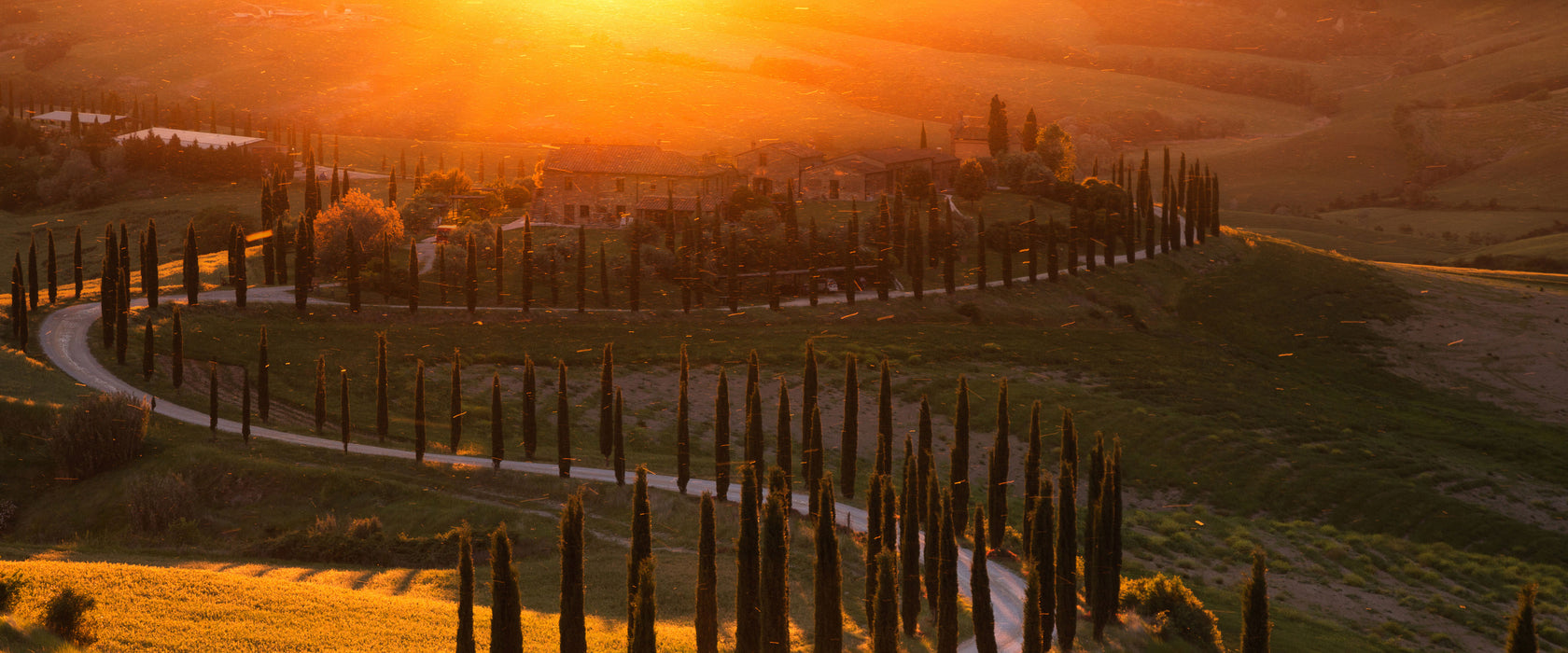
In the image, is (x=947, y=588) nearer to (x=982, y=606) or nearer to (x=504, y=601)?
(x=982, y=606)

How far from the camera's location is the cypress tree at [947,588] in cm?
3534

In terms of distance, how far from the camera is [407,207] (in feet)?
390

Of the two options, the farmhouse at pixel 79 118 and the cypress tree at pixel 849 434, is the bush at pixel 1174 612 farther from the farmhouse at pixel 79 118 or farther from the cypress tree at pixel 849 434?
the farmhouse at pixel 79 118

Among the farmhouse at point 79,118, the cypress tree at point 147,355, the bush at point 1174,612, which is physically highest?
the farmhouse at point 79,118

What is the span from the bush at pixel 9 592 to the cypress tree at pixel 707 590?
1851 cm

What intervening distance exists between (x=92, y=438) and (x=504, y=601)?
121 feet

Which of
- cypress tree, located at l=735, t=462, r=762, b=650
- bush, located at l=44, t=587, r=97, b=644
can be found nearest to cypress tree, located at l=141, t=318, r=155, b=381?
bush, located at l=44, t=587, r=97, b=644

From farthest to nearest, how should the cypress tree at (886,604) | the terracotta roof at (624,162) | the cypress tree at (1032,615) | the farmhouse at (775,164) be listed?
1. the farmhouse at (775,164)
2. the terracotta roof at (624,162)
3. the cypress tree at (1032,615)
4. the cypress tree at (886,604)

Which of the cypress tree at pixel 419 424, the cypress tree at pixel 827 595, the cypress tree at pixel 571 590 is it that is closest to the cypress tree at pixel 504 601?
the cypress tree at pixel 571 590

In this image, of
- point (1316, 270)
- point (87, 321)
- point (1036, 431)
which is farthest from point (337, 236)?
point (1316, 270)

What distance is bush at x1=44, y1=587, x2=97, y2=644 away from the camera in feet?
93.1

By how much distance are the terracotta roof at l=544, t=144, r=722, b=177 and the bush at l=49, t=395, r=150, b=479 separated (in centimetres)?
6570

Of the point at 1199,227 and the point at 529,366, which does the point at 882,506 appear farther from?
the point at 1199,227

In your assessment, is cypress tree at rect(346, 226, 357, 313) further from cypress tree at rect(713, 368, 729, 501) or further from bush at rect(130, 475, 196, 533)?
cypress tree at rect(713, 368, 729, 501)
